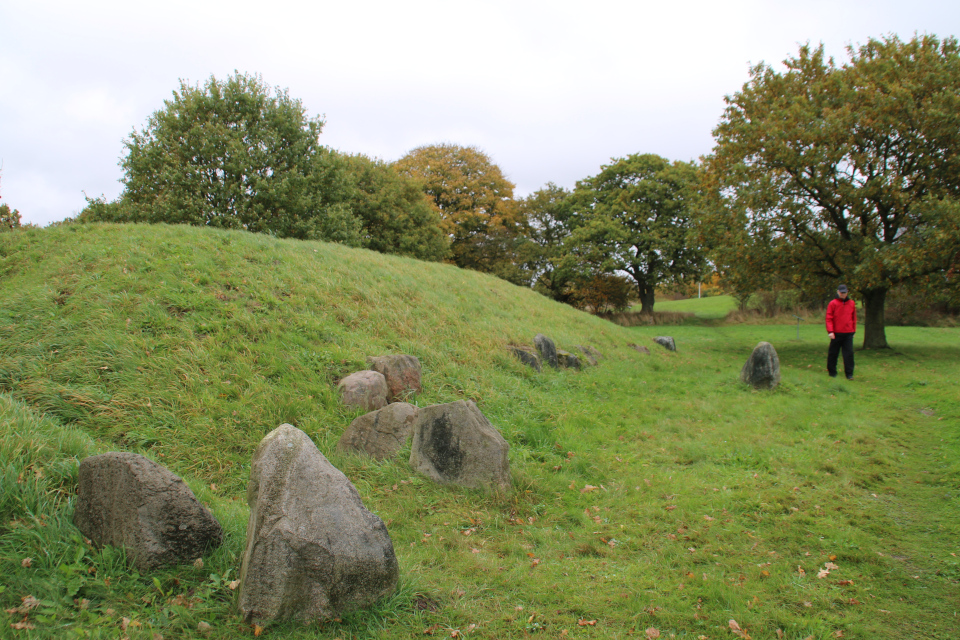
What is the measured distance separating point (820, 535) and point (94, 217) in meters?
30.7

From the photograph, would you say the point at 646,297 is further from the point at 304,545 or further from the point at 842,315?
the point at 304,545

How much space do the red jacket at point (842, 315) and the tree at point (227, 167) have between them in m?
21.9

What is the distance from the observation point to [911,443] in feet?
30.0

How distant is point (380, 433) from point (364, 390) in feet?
4.27

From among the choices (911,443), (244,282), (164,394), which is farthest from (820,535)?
(244,282)

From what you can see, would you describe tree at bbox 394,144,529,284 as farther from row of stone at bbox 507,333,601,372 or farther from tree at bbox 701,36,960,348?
row of stone at bbox 507,333,601,372

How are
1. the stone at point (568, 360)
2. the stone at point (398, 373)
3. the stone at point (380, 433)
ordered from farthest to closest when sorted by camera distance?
the stone at point (568, 360), the stone at point (398, 373), the stone at point (380, 433)

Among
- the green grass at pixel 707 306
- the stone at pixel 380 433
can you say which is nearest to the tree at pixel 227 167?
the stone at pixel 380 433

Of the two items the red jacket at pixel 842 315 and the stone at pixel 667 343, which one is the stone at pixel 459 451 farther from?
the stone at pixel 667 343

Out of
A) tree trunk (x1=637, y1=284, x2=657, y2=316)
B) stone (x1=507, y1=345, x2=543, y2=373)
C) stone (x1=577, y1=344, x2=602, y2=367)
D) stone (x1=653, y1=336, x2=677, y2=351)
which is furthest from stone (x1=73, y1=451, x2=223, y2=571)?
tree trunk (x1=637, y1=284, x2=657, y2=316)

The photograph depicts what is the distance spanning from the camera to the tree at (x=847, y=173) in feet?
57.4

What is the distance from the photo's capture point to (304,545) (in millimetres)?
3953

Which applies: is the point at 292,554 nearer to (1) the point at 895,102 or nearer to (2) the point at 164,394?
(2) the point at 164,394

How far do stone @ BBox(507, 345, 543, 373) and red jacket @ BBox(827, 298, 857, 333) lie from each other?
29.1ft
